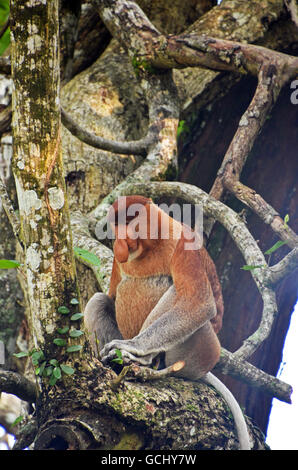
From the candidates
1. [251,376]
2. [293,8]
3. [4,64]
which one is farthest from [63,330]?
[293,8]

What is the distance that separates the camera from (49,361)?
2.33 meters

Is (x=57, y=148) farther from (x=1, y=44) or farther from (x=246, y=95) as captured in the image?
(x=1, y=44)

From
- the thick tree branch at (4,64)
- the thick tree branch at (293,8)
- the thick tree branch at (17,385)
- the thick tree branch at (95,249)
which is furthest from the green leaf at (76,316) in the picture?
the thick tree branch at (293,8)

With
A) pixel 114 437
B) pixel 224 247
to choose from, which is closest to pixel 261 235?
pixel 224 247

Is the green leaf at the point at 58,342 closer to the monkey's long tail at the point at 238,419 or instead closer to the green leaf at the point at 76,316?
the green leaf at the point at 76,316

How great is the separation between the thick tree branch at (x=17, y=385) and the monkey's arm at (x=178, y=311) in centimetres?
47

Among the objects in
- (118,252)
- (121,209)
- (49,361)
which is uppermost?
(121,209)

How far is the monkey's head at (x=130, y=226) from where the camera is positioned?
288 cm

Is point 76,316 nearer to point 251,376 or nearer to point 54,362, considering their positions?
point 54,362

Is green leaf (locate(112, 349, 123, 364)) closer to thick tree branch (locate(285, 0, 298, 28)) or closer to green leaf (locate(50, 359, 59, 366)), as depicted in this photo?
green leaf (locate(50, 359, 59, 366))

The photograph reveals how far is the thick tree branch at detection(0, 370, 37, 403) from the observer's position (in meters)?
2.69

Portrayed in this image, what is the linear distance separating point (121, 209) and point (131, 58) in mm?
2005
